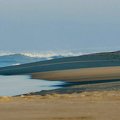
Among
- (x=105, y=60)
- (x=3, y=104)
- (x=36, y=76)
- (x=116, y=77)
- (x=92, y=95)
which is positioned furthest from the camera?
(x=105, y=60)

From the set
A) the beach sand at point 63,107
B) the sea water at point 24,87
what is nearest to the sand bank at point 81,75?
the sea water at point 24,87

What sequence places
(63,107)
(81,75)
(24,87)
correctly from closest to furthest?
1. (63,107)
2. (24,87)
3. (81,75)

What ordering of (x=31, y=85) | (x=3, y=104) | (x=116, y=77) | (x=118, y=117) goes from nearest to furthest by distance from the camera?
(x=118, y=117) < (x=3, y=104) < (x=31, y=85) < (x=116, y=77)

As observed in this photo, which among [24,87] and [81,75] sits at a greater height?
[81,75]

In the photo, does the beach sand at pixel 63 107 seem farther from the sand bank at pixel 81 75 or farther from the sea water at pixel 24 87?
the sand bank at pixel 81 75

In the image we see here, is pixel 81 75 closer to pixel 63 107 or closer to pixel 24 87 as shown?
pixel 24 87

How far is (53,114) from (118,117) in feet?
7.30

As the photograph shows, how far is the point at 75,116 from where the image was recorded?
18.0 meters

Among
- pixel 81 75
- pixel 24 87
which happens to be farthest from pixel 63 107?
pixel 81 75

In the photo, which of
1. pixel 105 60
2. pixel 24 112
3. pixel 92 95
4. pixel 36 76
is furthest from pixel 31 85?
pixel 105 60

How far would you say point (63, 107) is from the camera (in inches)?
797

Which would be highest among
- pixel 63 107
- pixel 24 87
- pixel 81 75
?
pixel 81 75

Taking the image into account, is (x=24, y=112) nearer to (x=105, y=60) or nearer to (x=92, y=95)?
(x=92, y=95)

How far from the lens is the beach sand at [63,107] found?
18.0m
